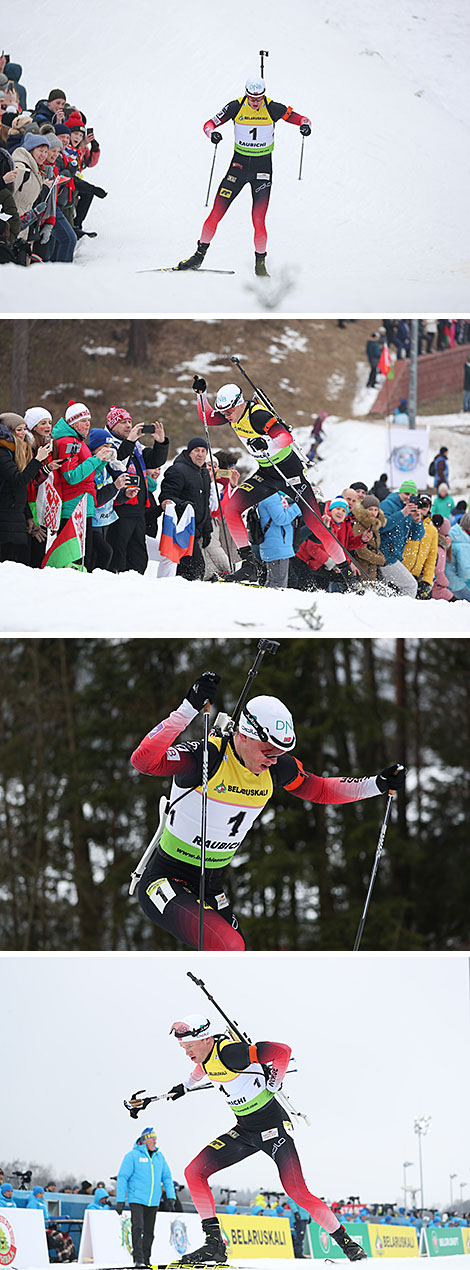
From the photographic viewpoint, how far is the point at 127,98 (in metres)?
9.54

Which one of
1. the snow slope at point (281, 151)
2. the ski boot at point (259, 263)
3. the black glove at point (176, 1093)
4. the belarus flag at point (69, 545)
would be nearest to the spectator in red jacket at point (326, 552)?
the belarus flag at point (69, 545)

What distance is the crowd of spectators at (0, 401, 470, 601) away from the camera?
7184 mm

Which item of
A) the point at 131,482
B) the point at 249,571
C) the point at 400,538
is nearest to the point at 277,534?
the point at 249,571

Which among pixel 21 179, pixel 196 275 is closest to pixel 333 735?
pixel 196 275

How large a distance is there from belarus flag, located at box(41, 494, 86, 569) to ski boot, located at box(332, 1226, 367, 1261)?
3.86m

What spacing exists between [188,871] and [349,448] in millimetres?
8159

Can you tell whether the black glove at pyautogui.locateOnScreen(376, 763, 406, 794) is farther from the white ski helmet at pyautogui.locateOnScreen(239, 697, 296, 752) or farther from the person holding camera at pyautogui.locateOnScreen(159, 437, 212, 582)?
the person holding camera at pyautogui.locateOnScreen(159, 437, 212, 582)

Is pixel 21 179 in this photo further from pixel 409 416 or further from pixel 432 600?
pixel 409 416

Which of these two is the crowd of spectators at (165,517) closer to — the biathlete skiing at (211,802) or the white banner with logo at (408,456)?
the biathlete skiing at (211,802)

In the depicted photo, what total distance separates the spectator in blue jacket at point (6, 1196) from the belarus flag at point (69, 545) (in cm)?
335

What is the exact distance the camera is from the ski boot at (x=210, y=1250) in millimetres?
5316

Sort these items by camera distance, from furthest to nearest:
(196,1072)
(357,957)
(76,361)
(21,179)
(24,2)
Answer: (76,361) → (24,2) → (21,179) → (357,957) → (196,1072)

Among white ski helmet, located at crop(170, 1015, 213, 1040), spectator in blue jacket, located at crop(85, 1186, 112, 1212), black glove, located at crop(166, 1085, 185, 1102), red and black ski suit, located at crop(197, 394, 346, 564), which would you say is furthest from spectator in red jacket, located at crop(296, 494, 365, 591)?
spectator in blue jacket, located at crop(85, 1186, 112, 1212)

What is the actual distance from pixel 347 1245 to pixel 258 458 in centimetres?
388
